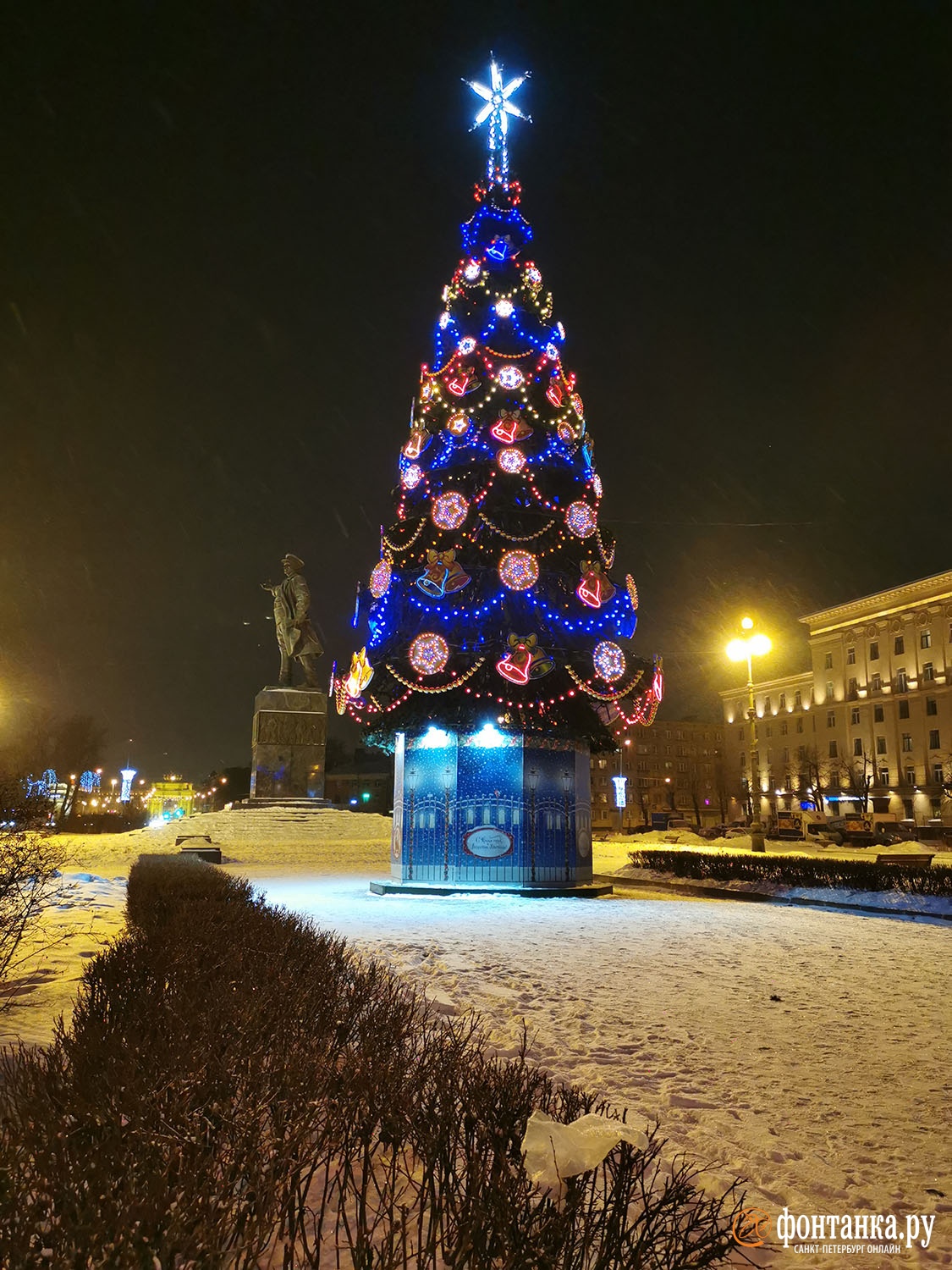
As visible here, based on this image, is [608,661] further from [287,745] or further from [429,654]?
[287,745]

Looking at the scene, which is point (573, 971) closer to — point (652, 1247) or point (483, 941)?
point (483, 941)

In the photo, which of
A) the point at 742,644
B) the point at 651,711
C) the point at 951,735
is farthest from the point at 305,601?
the point at 951,735

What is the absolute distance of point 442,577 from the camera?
1789cm

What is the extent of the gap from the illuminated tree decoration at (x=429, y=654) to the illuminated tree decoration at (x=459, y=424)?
18.2 ft

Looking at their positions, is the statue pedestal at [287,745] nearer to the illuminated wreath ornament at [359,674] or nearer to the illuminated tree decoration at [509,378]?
the illuminated wreath ornament at [359,674]

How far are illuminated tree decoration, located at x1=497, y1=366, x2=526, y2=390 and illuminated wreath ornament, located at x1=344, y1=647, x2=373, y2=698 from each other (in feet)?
25.3

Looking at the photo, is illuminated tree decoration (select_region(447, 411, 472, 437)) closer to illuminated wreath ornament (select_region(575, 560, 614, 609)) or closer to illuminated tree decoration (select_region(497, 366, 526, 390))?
illuminated tree decoration (select_region(497, 366, 526, 390))

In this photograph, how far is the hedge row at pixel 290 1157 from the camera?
246 centimetres

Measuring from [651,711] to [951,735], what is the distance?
66557 millimetres

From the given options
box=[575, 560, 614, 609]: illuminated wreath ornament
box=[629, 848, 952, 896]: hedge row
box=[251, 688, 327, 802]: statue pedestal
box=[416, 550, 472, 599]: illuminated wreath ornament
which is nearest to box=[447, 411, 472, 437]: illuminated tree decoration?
box=[416, 550, 472, 599]: illuminated wreath ornament

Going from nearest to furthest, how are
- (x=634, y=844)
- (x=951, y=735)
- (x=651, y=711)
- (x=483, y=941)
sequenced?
(x=483, y=941) < (x=651, y=711) < (x=634, y=844) < (x=951, y=735)

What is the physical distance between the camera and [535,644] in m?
17.4

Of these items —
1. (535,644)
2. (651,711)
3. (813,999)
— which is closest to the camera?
(813,999)

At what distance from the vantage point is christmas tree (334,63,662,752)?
59.0ft
